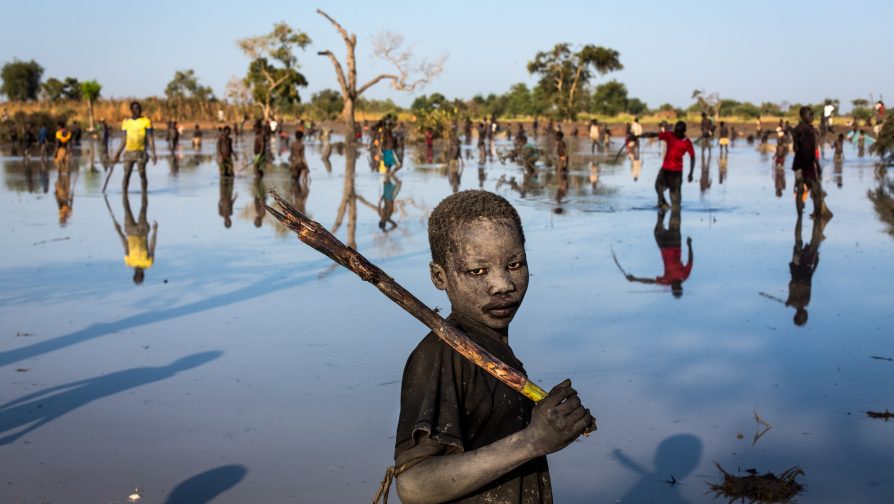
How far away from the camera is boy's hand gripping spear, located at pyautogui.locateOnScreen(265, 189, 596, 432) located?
217 cm

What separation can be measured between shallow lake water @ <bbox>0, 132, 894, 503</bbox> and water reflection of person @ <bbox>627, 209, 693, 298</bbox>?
16 centimetres

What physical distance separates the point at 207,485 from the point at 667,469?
7.54 feet

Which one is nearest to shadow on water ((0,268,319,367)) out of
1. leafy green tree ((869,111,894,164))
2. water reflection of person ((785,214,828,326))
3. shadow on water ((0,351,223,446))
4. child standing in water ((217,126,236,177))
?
shadow on water ((0,351,223,446))

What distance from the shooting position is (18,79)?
99.4 metres

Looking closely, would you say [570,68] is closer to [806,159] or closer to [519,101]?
[519,101]

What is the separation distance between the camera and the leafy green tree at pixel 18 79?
99375mm

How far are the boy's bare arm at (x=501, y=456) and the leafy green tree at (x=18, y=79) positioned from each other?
105346 millimetres

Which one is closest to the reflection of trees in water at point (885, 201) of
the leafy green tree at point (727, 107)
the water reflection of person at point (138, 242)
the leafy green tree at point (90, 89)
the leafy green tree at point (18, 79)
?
the water reflection of person at point (138, 242)

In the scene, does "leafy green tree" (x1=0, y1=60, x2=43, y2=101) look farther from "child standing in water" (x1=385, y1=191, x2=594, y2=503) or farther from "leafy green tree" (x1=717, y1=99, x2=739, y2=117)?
"child standing in water" (x1=385, y1=191, x2=594, y2=503)

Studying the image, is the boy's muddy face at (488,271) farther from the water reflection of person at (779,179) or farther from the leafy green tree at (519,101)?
the leafy green tree at (519,101)

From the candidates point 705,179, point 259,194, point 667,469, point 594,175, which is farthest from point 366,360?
point 594,175

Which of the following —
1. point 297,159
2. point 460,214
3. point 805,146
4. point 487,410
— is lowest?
point 297,159

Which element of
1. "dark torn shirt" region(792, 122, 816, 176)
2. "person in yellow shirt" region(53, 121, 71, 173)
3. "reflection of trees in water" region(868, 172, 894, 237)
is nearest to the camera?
"dark torn shirt" region(792, 122, 816, 176)

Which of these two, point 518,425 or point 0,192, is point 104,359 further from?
point 0,192
